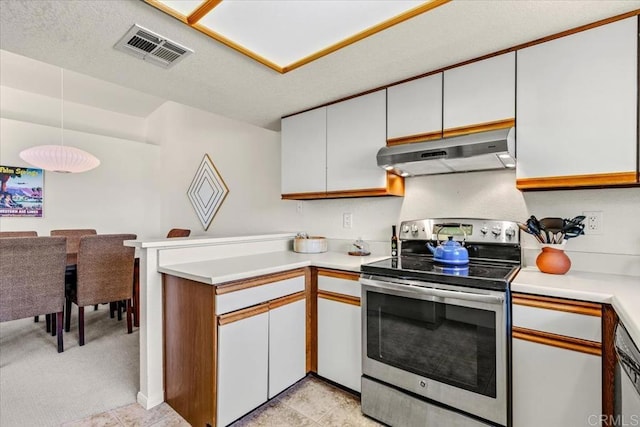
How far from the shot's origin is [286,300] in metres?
1.98

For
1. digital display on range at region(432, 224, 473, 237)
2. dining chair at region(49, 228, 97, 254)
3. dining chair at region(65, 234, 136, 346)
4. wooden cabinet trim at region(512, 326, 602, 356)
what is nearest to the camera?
wooden cabinet trim at region(512, 326, 602, 356)

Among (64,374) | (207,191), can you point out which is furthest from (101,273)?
(207,191)

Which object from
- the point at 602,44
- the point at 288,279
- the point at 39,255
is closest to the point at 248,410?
the point at 288,279

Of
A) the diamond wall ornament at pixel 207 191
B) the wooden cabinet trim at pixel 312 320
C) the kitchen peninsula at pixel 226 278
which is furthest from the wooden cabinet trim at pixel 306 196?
the diamond wall ornament at pixel 207 191

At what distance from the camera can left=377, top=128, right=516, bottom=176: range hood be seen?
1.60m

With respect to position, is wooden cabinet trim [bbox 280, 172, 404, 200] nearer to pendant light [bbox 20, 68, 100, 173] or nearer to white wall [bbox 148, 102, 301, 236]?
white wall [bbox 148, 102, 301, 236]

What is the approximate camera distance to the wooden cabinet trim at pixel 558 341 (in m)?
1.26

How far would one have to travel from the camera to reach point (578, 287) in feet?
4.40

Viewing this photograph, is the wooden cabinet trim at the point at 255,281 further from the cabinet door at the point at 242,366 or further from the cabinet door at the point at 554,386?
the cabinet door at the point at 554,386

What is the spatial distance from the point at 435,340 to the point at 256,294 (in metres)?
1.00

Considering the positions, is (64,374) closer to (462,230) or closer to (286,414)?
(286,414)

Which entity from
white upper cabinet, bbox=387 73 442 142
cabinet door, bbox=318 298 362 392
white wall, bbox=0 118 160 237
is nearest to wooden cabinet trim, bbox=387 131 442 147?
white upper cabinet, bbox=387 73 442 142

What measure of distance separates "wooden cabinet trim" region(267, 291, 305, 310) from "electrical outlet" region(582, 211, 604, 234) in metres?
1.71

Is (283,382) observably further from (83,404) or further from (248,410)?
(83,404)
